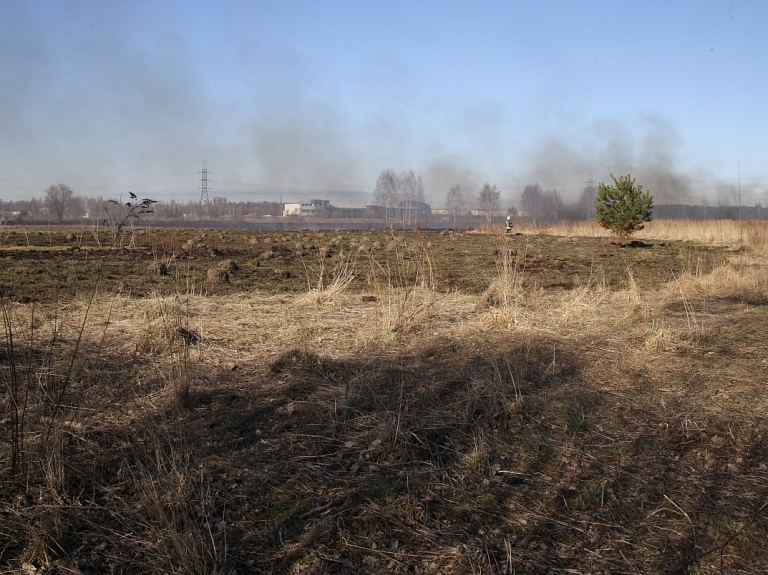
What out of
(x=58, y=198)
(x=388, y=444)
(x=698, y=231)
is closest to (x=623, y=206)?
(x=698, y=231)

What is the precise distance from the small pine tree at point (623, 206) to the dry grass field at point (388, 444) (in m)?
15.4

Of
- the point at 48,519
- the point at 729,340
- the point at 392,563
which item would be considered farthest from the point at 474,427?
the point at 729,340

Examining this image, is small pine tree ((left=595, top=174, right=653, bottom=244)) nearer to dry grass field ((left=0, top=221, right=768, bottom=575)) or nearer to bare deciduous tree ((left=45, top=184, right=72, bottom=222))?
dry grass field ((left=0, top=221, right=768, bottom=575))

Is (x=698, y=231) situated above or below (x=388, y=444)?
above

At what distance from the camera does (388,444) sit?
3477 millimetres

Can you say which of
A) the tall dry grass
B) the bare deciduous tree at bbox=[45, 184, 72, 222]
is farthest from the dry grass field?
the bare deciduous tree at bbox=[45, 184, 72, 222]

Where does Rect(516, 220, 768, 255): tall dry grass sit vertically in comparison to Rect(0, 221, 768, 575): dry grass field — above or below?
above

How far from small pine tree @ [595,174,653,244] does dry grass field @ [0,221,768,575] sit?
50.5ft

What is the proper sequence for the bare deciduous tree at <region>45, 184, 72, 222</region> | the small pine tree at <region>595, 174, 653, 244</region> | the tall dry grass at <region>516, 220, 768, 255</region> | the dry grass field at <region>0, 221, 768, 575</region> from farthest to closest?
1. the bare deciduous tree at <region>45, 184, 72, 222</region>
2. the small pine tree at <region>595, 174, 653, 244</region>
3. the tall dry grass at <region>516, 220, 768, 255</region>
4. the dry grass field at <region>0, 221, 768, 575</region>

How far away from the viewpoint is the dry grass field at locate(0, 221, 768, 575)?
2.54 meters

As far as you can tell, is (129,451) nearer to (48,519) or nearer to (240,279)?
(48,519)

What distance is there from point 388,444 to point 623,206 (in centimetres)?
2020

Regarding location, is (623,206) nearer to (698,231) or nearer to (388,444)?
(698,231)

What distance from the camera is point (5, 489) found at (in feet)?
9.53
